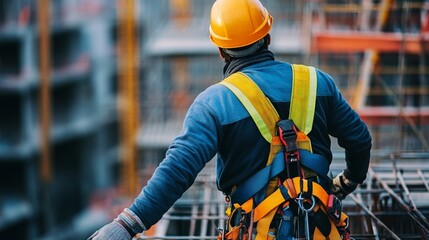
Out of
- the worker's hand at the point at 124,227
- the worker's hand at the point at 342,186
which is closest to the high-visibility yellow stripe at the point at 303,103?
the worker's hand at the point at 342,186

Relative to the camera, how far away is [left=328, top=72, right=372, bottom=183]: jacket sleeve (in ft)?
14.7

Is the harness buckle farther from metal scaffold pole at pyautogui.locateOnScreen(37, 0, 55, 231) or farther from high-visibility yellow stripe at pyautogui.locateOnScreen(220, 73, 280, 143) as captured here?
metal scaffold pole at pyautogui.locateOnScreen(37, 0, 55, 231)

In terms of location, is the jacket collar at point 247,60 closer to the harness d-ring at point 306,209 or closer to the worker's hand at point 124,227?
the harness d-ring at point 306,209

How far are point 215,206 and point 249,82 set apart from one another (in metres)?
2.87

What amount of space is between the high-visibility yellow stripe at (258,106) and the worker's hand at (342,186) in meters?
0.84

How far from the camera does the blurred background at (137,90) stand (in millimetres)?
9094

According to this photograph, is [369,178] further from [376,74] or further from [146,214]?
[376,74]

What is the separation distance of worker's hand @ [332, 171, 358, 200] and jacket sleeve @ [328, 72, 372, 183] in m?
0.11

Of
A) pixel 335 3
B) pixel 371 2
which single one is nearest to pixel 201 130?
pixel 371 2

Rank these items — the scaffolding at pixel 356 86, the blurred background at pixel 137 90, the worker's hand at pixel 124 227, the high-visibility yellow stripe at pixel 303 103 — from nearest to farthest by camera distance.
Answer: the worker's hand at pixel 124 227
the high-visibility yellow stripe at pixel 303 103
the scaffolding at pixel 356 86
the blurred background at pixel 137 90

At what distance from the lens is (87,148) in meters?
33.8

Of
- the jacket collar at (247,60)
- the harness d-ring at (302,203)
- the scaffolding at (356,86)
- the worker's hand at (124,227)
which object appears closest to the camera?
the worker's hand at (124,227)

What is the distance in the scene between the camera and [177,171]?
4020 millimetres

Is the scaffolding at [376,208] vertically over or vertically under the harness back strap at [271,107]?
under
